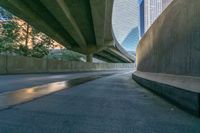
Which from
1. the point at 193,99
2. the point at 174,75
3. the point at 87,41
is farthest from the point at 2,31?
the point at 193,99

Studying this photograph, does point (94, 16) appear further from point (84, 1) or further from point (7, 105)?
point (7, 105)

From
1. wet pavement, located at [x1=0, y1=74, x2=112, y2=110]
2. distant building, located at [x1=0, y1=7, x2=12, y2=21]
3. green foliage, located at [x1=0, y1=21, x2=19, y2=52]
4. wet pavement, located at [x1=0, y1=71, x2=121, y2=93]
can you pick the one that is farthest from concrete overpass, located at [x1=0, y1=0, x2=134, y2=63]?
wet pavement, located at [x1=0, y1=74, x2=112, y2=110]

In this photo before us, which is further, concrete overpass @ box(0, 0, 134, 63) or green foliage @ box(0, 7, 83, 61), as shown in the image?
green foliage @ box(0, 7, 83, 61)

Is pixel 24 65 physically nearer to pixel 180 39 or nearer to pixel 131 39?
pixel 180 39

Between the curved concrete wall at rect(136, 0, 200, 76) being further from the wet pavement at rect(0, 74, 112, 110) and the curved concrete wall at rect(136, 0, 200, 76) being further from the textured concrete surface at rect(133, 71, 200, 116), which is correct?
the wet pavement at rect(0, 74, 112, 110)

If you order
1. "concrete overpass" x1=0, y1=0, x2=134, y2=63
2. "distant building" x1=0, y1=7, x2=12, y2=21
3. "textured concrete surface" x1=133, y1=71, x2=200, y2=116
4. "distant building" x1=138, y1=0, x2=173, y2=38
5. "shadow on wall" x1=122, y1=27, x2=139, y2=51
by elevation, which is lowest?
"textured concrete surface" x1=133, y1=71, x2=200, y2=116

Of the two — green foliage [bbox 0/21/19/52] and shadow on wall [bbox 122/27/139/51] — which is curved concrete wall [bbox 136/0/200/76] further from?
shadow on wall [bbox 122/27/139/51]

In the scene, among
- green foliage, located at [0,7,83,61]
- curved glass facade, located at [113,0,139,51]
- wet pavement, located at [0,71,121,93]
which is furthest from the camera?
curved glass facade, located at [113,0,139,51]

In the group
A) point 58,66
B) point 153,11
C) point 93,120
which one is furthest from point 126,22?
point 93,120

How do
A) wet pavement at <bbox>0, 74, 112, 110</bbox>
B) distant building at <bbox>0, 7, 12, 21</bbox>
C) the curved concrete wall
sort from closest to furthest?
wet pavement at <bbox>0, 74, 112, 110</bbox> < the curved concrete wall < distant building at <bbox>0, 7, 12, 21</bbox>

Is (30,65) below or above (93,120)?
above

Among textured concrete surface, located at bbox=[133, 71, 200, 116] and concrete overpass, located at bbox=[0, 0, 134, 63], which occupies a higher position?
concrete overpass, located at bbox=[0, 0, 134, 63]

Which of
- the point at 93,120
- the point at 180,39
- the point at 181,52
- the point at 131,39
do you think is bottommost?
the point at 93,120

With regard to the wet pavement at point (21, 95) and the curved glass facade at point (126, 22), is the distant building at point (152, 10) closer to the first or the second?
the wet pavement at point (21, 95)
